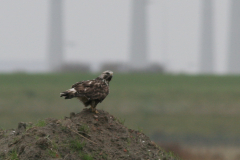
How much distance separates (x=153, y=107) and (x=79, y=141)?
1096 inches

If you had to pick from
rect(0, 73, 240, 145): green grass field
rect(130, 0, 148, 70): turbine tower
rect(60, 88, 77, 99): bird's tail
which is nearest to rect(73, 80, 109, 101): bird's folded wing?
rect(60, 88, 77, 99): bird's tail

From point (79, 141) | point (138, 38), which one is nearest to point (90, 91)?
point (79, 141)

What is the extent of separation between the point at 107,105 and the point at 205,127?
274 inches

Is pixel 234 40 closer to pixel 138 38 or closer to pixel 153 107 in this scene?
pixel 138 38

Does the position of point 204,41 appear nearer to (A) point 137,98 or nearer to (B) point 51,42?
(B) point 51,42

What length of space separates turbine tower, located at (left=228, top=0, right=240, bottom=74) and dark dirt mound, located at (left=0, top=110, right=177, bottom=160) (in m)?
78.9

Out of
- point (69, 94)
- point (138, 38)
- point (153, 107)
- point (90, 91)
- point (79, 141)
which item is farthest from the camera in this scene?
point (138, 38)

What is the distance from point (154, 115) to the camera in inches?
1474

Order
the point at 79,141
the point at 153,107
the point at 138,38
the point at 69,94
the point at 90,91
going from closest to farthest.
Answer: the point at 79,141 < the point at 69,94 < the point at 90,91 < the point at 153,107 < the point at 138,38

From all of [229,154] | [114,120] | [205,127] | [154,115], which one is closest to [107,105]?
[154,115]

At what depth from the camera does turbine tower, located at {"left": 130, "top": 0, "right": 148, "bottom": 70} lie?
81.4 m

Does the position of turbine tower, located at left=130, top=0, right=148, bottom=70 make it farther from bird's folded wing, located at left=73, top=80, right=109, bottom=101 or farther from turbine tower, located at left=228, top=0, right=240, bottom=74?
bird's folded wing, located at left=73, top=80, right=109, bottom=101

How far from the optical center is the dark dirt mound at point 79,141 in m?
10.8

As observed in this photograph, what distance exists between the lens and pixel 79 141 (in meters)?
11.3
